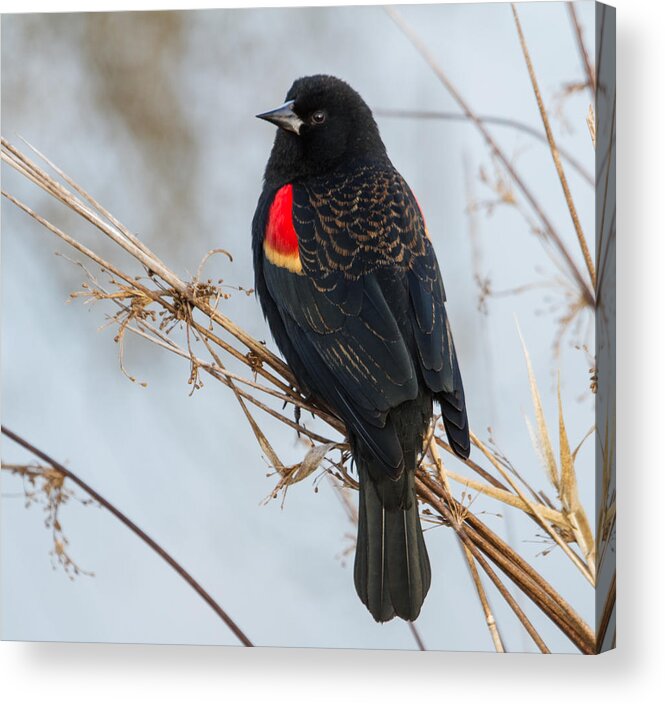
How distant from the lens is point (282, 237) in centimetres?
312

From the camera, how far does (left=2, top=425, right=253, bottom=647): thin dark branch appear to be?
3305 millimetres

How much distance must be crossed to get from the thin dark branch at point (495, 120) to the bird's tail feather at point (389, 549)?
0.86 metres

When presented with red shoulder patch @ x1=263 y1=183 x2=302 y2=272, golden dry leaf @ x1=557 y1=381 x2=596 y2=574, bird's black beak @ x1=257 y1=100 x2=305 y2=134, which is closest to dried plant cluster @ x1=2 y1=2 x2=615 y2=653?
golden dry leaf @ x1=557 y1=381 x2=596 y2=574

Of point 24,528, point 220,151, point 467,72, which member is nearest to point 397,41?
point 467,72

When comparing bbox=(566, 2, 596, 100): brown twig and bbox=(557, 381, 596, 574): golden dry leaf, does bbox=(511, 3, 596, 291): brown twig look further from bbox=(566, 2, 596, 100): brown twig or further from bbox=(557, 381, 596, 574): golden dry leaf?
bbox=(557, 381, 596, 574): golden dry leaf

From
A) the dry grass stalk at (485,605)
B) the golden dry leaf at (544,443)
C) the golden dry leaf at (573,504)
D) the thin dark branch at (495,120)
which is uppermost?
the thin dark branch at (495,120)

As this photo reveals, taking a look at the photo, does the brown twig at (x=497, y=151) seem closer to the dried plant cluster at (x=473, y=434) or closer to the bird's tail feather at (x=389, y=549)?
the dried plant cluster at (x=473, y=434)

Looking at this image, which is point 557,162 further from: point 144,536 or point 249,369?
point 144,536

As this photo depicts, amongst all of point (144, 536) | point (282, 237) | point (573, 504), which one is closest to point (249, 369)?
point (282, 237)

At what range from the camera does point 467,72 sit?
10.4 ft

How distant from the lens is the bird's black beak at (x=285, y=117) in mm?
3197

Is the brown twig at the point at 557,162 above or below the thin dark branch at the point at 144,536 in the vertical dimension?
above

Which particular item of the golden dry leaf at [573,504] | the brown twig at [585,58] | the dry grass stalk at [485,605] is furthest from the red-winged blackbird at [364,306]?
the brown twig at [585,58]

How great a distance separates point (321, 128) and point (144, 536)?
46.7 inches
